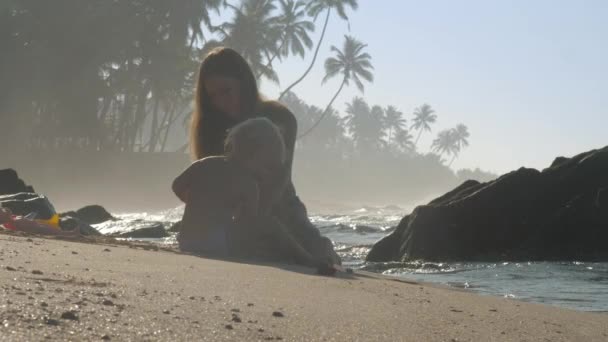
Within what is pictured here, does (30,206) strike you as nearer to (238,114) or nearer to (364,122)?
(238,114)

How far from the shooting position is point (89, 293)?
2279 millimetres

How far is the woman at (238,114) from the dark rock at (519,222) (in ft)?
9.47

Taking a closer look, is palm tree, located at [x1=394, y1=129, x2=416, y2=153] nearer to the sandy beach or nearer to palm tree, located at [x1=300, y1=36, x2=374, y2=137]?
palm tree, located at [x1=300, y1=36, x2=374, y2=137]

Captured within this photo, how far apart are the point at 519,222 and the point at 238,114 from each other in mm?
3744

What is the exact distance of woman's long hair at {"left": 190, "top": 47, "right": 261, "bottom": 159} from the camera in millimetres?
4824

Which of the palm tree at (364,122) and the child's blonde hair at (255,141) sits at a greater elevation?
the palm tree at (364,122)

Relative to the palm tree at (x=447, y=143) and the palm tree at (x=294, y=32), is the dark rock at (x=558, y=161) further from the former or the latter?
the palm tree at (x=447, y=143)

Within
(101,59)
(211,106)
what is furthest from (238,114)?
(101,59)

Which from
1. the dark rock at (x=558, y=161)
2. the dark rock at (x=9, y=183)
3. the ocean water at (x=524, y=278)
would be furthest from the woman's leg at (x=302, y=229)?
the dark rock at (x=9, y=183)

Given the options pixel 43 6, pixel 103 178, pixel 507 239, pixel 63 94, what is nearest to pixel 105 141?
pixel 103 178

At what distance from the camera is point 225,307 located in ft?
7.56

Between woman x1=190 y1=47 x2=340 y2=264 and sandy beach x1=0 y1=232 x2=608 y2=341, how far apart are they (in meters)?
1.08

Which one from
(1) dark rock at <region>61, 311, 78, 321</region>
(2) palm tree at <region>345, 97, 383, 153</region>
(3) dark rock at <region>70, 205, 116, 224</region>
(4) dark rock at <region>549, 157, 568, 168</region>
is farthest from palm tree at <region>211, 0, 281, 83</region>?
(2) palm tree at <region>345, 97, 383, 153</region>

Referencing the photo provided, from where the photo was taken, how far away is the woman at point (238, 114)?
15.6ft
